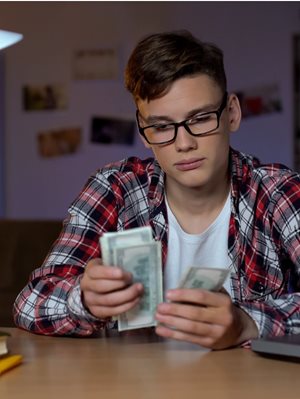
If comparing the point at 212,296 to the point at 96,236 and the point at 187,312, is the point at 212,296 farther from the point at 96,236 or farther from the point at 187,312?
the point at 96,236

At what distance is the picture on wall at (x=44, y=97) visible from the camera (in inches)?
214

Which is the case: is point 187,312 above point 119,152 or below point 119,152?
below

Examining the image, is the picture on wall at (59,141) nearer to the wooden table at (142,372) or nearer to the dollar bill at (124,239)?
the wooden table at (142,372)

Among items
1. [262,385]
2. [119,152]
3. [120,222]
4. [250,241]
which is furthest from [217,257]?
[119,152]

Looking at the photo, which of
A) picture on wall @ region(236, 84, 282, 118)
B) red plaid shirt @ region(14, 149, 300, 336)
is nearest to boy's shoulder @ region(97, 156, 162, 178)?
red plaid shirt @ region(14, 149, 300, 336)

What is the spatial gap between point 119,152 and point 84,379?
14.0 feet

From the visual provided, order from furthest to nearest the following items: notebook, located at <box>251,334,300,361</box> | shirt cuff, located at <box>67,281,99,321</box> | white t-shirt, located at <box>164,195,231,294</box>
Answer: white t-shirt, located at <box>164,195,231,294</box>
shirt cuff, located at <box>67,281,99,321</box>
notebook, located at <box>251,334,300,361</box>

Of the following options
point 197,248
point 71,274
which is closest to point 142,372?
point 71,274

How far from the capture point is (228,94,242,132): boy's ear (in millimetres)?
1893

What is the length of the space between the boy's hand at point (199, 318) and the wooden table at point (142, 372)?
32 mm

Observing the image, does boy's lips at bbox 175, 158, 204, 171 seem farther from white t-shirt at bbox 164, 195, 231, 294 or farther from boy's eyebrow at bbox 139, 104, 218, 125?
white t-shirt at bbox 164, 195, 231, 294

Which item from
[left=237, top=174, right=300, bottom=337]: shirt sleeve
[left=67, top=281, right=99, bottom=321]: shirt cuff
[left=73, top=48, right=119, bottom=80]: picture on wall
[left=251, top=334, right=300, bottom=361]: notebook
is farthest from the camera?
[left=73, top=48, right=119, bottom=80]: picture on wall

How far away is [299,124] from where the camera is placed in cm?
550

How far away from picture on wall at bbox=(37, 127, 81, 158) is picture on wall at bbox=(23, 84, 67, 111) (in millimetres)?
167
